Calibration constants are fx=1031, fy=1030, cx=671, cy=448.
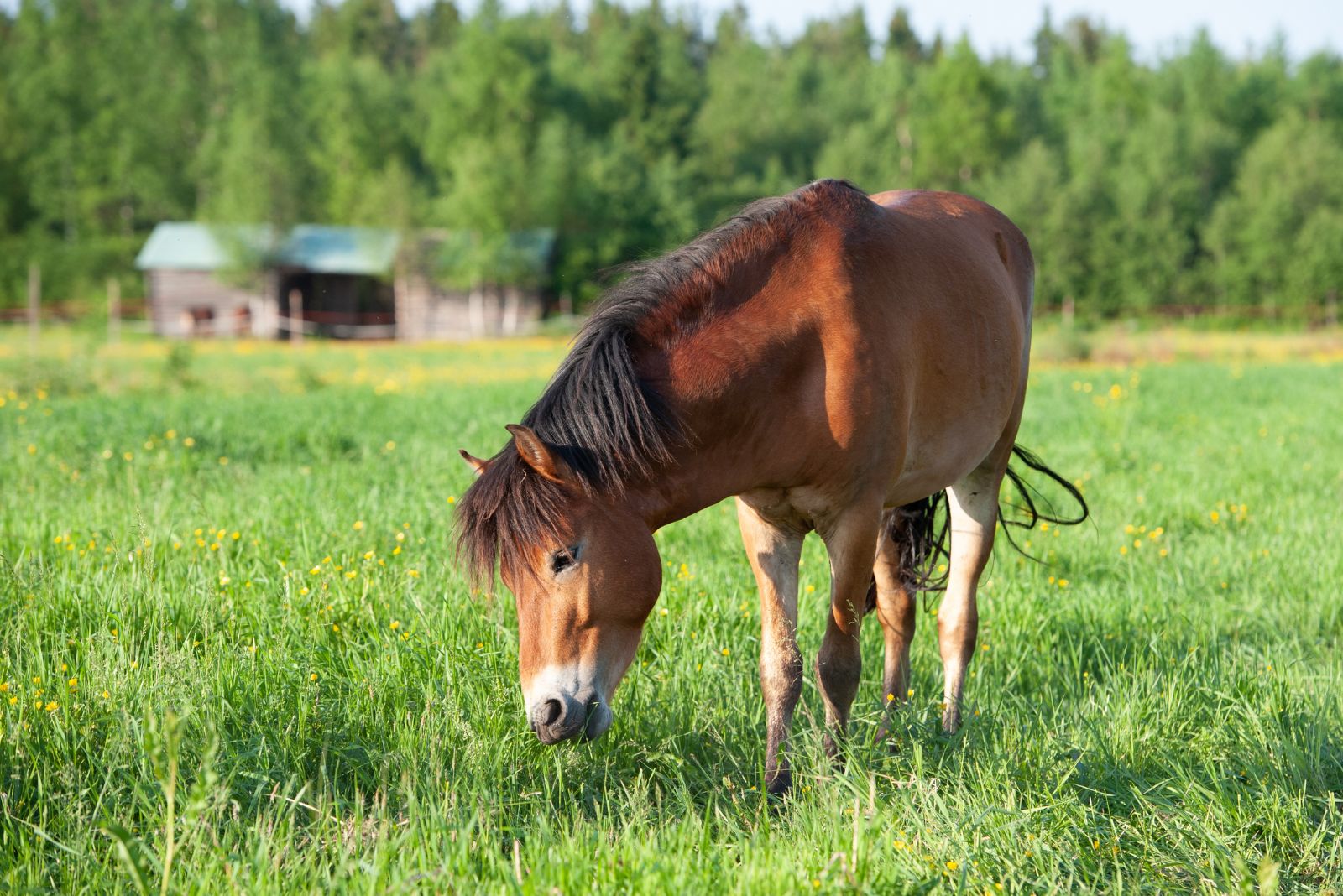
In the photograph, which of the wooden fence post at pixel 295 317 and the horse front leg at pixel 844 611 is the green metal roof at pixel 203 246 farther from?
the horse front leg at pixel 844 611

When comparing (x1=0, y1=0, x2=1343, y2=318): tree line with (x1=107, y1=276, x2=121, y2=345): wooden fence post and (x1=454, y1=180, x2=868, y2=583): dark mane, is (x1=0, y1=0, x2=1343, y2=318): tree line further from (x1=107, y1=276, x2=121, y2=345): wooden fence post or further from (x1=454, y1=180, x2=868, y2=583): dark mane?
(x1=454, y1=180, x2=868, y2=583): dark mane

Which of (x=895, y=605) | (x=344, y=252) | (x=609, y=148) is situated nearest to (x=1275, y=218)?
(x=609, y=148)

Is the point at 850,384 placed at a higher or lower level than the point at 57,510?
higher

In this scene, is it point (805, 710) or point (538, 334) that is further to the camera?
point (538, 334)

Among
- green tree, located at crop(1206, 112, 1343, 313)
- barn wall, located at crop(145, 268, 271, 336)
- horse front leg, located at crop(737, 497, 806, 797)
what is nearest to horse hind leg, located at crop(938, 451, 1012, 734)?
horse front leg, located at crop(737, 497, 806, 797)

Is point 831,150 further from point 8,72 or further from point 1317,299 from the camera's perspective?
point 8,72

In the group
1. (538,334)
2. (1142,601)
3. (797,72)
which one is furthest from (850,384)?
(797,72)

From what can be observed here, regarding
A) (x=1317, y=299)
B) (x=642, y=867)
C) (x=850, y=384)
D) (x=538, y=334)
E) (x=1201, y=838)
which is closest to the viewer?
(x=642, y=867)

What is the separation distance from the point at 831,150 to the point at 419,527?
56.1 metres

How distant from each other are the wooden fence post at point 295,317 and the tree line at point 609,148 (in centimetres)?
362

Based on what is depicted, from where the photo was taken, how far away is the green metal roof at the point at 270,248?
44.2 meters

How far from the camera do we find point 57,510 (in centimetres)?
566

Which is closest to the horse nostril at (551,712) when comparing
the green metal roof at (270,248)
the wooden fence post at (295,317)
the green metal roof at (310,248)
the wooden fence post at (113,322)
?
the wooden fence post at (295,317)

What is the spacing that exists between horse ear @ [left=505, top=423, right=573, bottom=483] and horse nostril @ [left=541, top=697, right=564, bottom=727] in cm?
60
